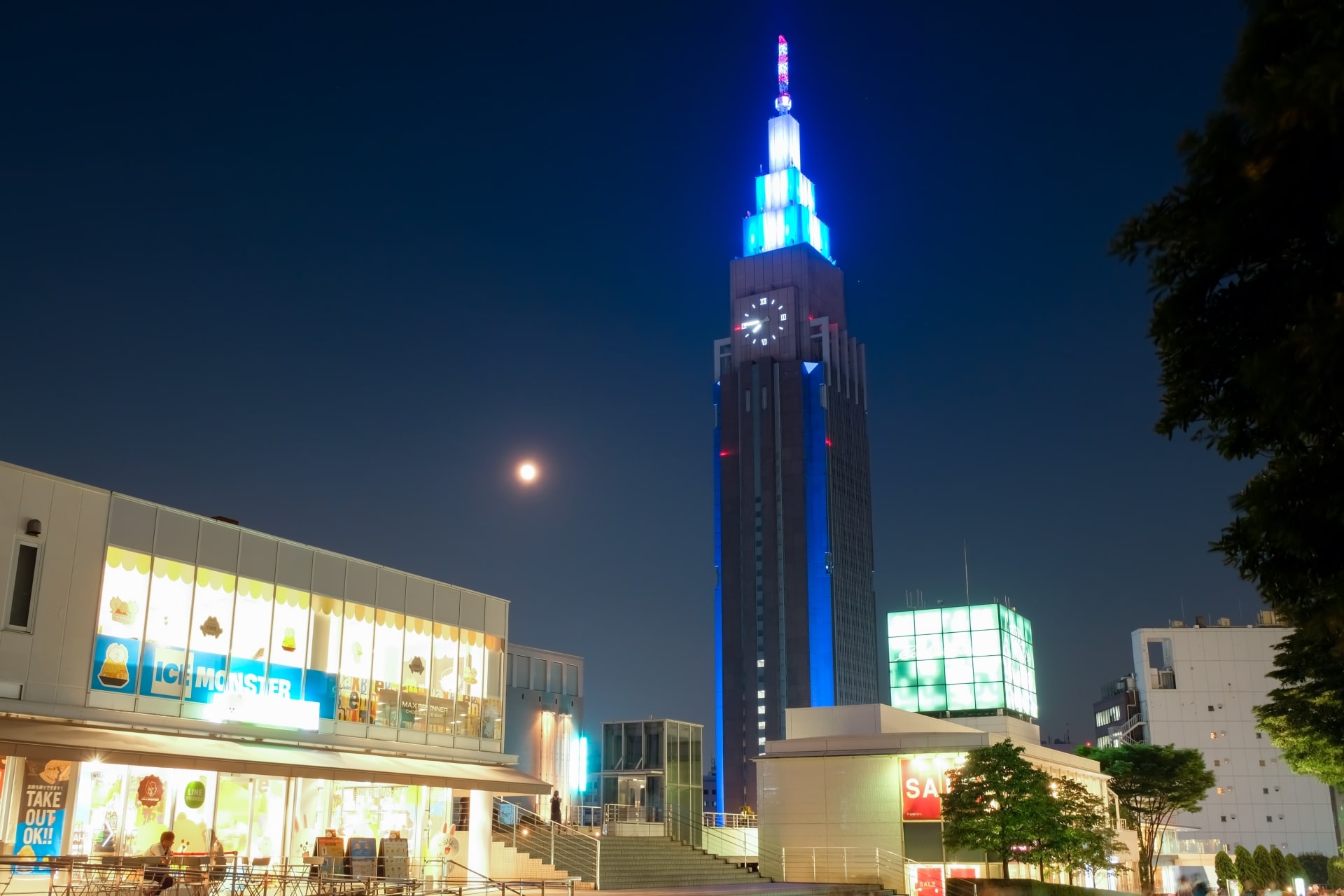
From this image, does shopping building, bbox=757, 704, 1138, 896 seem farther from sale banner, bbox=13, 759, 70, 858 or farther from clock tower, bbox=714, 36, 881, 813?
clock tower, bbox=714, 36, 881, 813

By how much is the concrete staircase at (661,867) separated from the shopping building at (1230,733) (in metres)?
84.0

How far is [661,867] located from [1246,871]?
43.9m

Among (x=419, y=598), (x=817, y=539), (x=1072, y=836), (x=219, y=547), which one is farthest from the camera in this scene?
(x=817, y=539)

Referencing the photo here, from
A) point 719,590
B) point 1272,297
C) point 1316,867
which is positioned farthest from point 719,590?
point 1272,297

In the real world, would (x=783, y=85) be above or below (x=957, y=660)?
above

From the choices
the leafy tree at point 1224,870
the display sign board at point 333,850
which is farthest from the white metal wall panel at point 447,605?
the leafy tree at point 1224,870

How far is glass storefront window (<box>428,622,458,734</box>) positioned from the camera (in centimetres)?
3039

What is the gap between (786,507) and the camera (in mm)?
147375

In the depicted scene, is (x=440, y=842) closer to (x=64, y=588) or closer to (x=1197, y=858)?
(x=64, y=588)

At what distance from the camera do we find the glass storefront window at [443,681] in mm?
30391

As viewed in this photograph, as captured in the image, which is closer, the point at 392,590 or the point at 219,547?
the point at 219,547

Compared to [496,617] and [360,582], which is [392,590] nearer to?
[360,582]

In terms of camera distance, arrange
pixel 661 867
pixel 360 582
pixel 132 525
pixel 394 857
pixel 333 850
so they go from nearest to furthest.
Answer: pixel 132 525 < pixel 333 850 < pixel 394 857 < pixel 360 582 < pixel 661 867

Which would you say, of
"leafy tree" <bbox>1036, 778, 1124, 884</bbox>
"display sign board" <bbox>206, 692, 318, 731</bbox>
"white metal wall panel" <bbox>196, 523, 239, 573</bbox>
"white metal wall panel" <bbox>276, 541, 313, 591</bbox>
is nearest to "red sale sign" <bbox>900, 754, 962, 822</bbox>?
"leafy tree" <bbox>1036, 778, 1124, 884</bbox>
